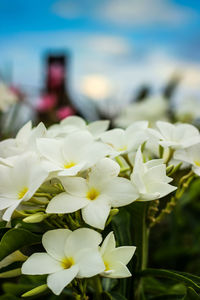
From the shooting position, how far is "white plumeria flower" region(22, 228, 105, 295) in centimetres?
39

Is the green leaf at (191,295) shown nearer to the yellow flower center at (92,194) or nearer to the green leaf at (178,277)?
the green leaf at (178,277)

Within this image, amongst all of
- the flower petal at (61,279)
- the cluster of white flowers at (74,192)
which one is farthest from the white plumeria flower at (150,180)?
the flower petal at (61,279)

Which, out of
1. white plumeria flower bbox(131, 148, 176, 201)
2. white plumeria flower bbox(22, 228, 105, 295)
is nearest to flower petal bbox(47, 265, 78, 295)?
white plumeria flower bbox(22, 228, 105, 295)

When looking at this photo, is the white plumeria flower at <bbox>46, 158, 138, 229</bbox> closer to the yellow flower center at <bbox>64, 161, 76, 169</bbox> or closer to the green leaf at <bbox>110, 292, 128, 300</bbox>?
the yellow flower center at <bbox>64, 161, 76, 169</bbox>

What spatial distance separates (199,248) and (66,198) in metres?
0.55

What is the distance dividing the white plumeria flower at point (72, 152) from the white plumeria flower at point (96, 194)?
1 centimetres

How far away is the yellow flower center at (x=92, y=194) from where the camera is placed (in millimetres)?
432

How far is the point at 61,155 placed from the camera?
45 cm

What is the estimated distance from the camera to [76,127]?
550mm

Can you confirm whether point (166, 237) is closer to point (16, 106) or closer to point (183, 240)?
point (183, 240)

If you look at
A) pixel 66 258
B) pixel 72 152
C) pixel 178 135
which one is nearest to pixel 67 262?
pixel 66 258

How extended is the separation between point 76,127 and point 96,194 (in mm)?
140

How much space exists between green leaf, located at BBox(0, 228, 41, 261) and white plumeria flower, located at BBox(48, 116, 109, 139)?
0.12 metres

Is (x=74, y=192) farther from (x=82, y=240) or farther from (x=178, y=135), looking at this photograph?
(x=178, y=135)
